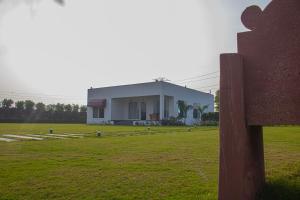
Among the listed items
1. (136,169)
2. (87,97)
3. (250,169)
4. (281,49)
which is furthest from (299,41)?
(87,97)

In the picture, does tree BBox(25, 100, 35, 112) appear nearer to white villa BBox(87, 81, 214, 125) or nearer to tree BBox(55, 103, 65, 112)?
tree BBox(55, 103, 65, 112)

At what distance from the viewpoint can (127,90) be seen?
115 ft

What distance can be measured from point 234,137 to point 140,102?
34.3 meters

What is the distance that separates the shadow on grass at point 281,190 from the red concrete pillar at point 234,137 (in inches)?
19.9

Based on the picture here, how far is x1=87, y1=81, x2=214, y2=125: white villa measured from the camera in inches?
1291

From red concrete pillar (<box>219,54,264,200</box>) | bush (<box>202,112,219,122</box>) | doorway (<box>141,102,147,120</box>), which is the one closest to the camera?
red concrete pillar (<box>219,54,264,200</box>)

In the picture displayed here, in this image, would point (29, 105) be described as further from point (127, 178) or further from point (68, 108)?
point (127, 178)

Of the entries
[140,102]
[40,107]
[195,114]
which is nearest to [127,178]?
[140,102]

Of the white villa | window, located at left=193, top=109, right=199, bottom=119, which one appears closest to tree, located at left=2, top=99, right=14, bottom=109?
the white villa

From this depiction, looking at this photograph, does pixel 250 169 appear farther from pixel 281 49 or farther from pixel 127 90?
pixel 127 90

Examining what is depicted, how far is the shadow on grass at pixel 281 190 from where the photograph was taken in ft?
10.2

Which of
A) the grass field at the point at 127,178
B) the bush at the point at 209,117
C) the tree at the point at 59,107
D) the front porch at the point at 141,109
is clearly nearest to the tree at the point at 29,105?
the tree at the point at 59,107

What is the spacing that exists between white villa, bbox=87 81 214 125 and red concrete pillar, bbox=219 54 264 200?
28.9 m

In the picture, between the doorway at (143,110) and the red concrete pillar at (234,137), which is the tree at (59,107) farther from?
the red concrete pillar at (234,137)
